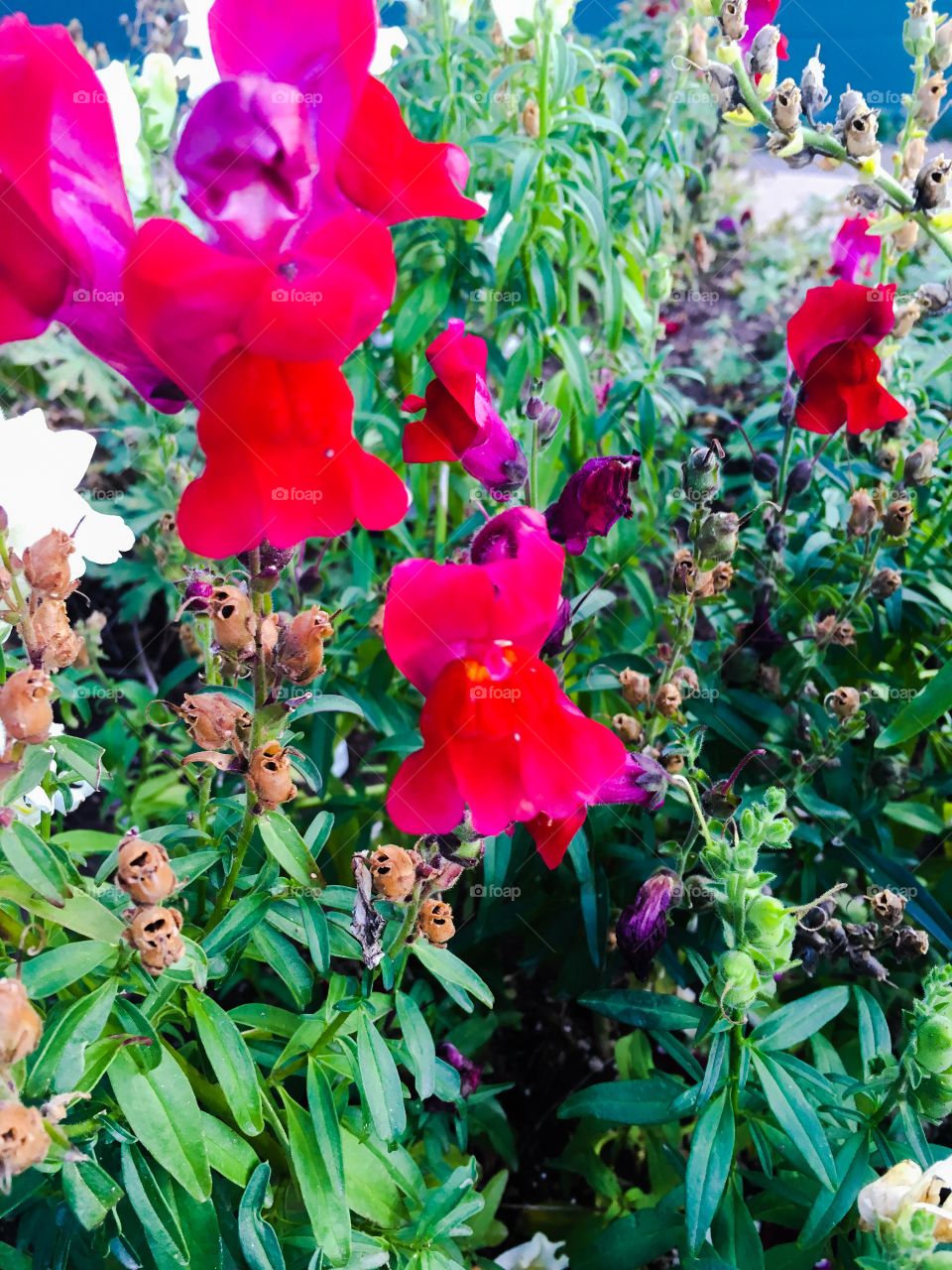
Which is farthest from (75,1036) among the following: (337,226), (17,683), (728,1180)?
(728,1180)

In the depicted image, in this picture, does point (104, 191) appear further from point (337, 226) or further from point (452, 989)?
point (452, 989)

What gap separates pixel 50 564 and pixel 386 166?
1.05 feet

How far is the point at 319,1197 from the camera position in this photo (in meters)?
0.80

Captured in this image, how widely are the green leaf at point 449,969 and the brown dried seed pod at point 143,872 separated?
27 centimetres

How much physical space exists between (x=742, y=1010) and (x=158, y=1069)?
0.42m

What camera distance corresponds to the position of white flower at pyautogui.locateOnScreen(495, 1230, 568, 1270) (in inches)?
47.2

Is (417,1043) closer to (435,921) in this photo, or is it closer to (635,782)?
(435,921)

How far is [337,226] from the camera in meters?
0.61

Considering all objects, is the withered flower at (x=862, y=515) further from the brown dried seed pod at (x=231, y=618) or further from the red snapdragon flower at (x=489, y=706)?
the brown dried seed pod at (x=231, y=618)

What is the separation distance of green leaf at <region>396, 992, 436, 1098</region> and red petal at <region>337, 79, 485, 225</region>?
1.85 ft

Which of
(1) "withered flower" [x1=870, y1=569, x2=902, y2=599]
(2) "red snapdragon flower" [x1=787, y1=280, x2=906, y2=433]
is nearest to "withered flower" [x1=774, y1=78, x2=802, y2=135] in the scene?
(2) "red snapdragon flower" [x1=787, y1=280, x2=906, y2=433]

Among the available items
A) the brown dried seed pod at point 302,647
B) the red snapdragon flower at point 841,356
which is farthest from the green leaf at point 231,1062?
the red snapdragon flower at point 841,356

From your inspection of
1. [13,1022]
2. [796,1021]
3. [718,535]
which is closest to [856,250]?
[718,535]

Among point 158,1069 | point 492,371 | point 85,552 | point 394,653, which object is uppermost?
point 492,371
